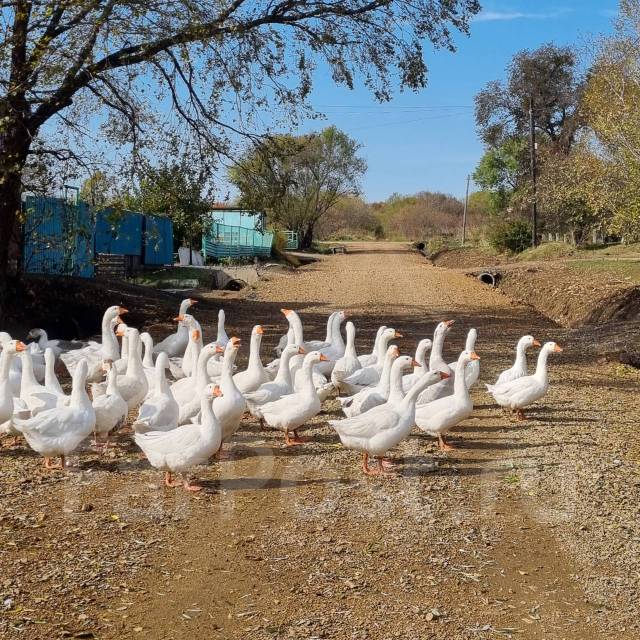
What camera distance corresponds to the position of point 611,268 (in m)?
29.6

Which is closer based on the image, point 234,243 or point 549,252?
point 549,252

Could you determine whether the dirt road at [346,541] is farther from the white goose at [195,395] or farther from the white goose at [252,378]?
the white goose at [195,395]

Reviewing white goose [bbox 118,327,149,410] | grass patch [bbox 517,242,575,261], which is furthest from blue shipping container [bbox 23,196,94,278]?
grass patch [bbox 517,242,575,261]

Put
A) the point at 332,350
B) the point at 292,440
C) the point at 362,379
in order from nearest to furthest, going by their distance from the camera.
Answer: the point at 292,440 < the point at 362,379 < the point at 332,350

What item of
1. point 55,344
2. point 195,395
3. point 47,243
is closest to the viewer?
point 195,395

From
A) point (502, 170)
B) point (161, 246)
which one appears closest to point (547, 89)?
point (502, 170)

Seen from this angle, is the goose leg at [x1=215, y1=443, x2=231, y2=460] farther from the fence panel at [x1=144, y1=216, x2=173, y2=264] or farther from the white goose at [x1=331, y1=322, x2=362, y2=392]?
the fence panel at [x1=144, y1=216, x2=173, y2=264]

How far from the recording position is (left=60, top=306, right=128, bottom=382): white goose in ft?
33.9

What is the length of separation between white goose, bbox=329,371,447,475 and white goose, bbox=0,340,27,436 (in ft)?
10.1

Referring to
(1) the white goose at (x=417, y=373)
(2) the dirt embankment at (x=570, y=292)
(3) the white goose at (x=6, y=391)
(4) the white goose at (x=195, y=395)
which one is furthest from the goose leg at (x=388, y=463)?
(2) the dirt embankment at (x=570, y=292)

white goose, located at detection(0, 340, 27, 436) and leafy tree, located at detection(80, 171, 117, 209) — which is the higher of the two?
leafy tree, located at detection(80, 171, 117, 209)

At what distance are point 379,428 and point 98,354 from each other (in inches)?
184

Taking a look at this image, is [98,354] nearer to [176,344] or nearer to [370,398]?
[176,344]

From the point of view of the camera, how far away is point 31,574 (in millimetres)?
5488
